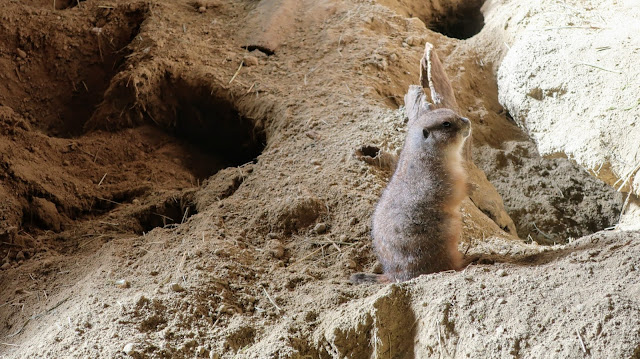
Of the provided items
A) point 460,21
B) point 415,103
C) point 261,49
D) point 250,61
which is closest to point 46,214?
point 250,61

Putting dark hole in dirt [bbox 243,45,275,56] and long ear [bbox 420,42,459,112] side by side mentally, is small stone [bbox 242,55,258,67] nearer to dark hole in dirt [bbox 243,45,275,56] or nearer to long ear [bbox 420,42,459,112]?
dark hole in dirt [bbox 243,45,275,56]

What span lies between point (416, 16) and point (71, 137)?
400 centimetres

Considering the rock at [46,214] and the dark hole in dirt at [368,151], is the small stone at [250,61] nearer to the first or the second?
the dark hole in dirt at [368,151]

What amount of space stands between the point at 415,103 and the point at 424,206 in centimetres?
136

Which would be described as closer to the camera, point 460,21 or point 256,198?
point 256,198

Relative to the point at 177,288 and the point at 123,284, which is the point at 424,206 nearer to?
the point at 177,288

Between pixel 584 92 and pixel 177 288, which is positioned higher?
pixel 177 288

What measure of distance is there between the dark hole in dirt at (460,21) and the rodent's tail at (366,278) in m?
4.41

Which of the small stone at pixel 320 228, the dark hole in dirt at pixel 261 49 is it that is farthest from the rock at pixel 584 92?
the dark hole in dirt at pixel 261 49

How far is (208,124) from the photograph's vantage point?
536 cm

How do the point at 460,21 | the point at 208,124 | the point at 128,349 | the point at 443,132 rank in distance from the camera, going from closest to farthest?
the point at 128,349 → the point at 443,132 → the point at 208,124 → the point at 460,21

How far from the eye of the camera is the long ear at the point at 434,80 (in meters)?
4.30

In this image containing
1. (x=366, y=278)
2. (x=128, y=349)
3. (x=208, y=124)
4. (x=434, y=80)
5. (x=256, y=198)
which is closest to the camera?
(x=128, y=349)

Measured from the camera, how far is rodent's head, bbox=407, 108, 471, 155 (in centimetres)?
359
